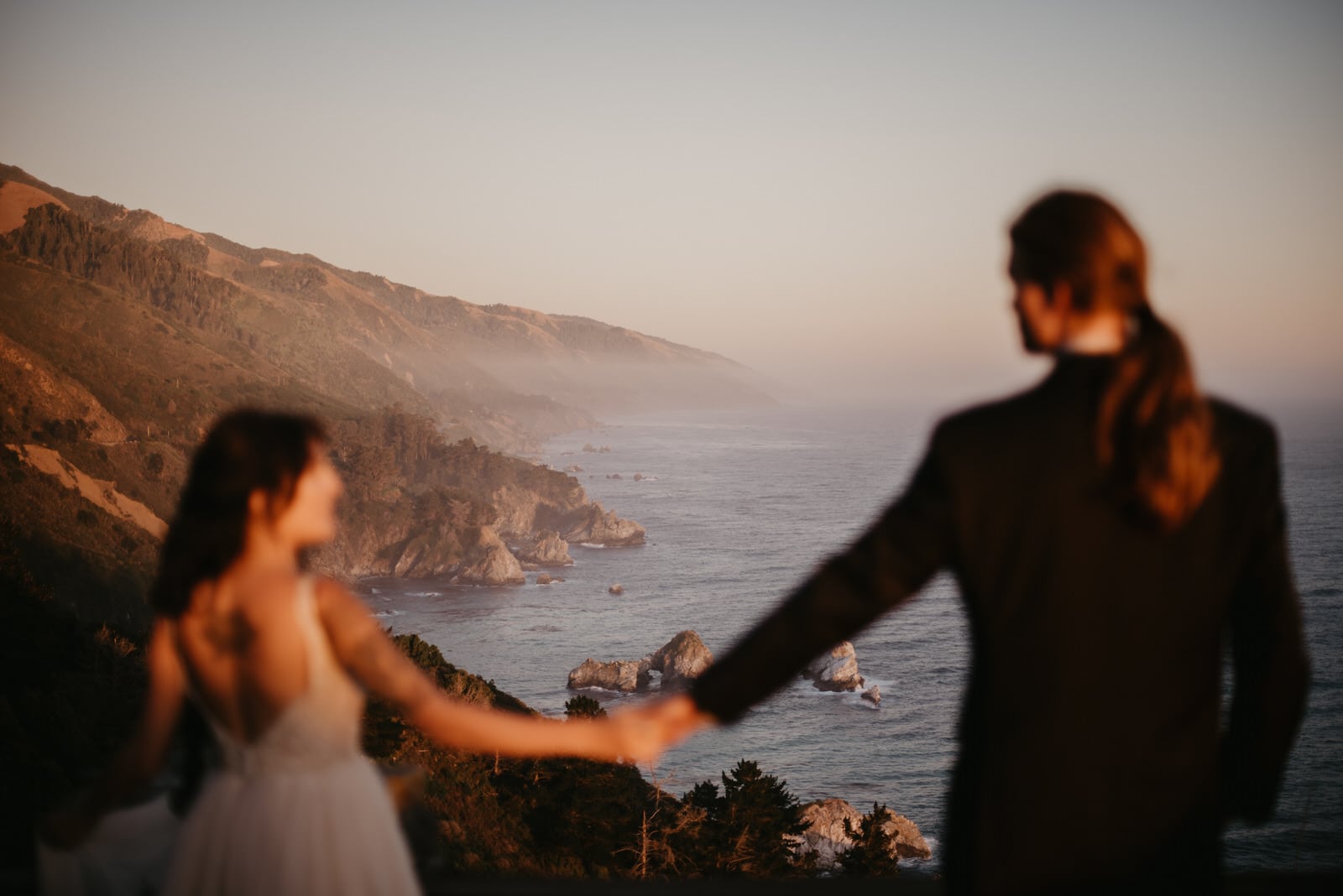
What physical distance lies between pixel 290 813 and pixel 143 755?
428 mm

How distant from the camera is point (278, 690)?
201 centimetres

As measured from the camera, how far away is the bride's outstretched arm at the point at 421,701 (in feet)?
6.61

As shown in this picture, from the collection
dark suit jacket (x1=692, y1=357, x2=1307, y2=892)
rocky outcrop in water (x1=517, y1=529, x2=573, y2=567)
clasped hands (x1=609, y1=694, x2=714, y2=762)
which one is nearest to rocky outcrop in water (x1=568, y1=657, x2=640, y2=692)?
rocky outcrop in water (x1=517, y1=529, x2=573, y2=567)

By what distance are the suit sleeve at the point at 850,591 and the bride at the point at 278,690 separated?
0.34 m

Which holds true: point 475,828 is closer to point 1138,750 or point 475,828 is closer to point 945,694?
point 1138,750

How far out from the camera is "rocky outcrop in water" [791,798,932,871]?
33531mm

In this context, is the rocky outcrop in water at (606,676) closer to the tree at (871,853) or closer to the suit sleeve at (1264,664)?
the tree at (871,853)

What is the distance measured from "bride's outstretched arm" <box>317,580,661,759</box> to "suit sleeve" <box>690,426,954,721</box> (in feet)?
1.12

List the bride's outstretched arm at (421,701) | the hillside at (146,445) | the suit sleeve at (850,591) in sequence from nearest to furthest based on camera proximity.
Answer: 1. the suit sleeve at (850,591)
2. the bride's outstretched arm at (421,701)
3. the hillside at (146,445)

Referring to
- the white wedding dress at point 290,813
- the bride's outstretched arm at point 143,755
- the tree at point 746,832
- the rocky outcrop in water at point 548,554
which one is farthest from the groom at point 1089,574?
the rocky outcrop in water at point 548,554

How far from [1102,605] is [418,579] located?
311 feet

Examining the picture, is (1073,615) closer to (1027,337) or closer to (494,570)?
(1027,337)

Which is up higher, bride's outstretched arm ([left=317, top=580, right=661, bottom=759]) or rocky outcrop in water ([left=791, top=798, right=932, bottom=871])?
bride's outstretched arm ([left=317, top=580, right=661, bottom=759])

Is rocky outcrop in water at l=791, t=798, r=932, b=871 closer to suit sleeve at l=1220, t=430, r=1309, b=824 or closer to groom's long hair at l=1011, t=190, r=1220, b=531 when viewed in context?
suit sleeve at l=1220, t=430, r=1309, b=824
